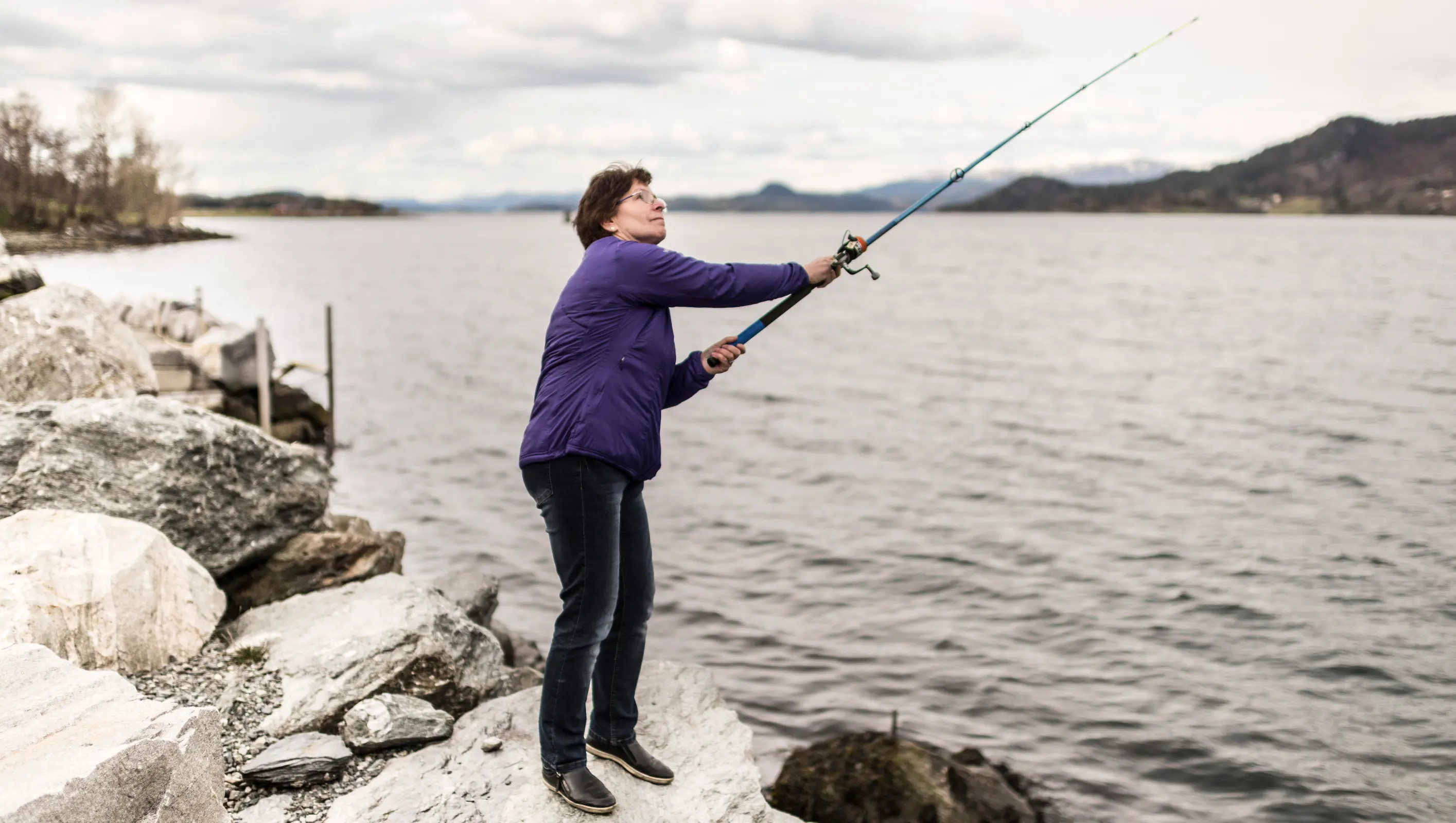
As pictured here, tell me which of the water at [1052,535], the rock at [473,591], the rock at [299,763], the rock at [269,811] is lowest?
the water at [1052,535]

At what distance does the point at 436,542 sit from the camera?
49.6ft

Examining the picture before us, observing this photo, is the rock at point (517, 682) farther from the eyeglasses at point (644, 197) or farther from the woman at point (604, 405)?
the eyeglasses at point (644, 197)

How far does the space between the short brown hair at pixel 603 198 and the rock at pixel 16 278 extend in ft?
27.7

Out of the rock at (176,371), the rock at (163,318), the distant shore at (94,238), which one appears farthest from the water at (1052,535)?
the distant shore at (94,238)

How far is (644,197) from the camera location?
15.4 ft

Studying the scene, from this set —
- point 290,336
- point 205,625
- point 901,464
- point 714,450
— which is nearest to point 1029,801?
point 205,625

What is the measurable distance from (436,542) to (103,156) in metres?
92.7

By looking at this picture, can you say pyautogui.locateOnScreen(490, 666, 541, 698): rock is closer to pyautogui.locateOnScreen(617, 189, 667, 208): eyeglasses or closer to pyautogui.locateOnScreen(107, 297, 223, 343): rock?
pyautogui.locateOnScreen(617, 189, 667, 208): eyeglasses

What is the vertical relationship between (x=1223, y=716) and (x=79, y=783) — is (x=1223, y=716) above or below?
below

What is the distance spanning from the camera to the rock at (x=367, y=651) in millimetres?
6074

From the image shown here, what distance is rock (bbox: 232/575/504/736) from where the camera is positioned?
19.9ft

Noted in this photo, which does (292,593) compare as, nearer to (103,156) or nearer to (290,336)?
(290,336)

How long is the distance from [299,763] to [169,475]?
9.66ft

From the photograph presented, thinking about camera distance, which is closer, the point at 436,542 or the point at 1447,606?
the point at 1447,606
